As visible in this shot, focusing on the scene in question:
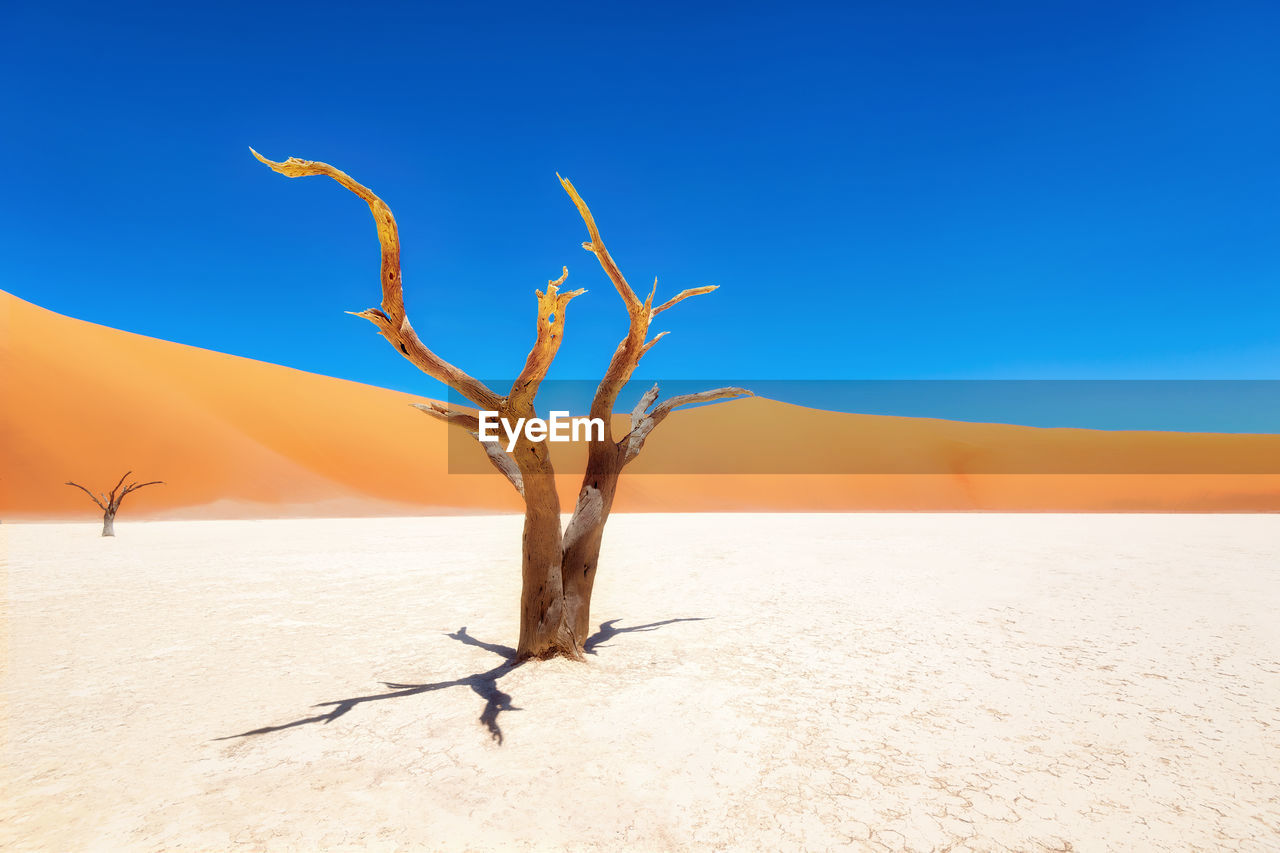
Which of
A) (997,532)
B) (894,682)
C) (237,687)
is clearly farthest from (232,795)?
(997,532)

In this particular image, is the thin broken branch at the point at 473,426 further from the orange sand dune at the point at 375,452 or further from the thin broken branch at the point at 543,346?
the orange sand dune at the point at 375,452

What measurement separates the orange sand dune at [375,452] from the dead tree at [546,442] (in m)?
29.1

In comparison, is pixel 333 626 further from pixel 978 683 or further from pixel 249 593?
pixel 978 683

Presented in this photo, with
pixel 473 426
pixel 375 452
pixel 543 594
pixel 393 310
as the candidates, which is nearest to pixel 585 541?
pixel 543 594

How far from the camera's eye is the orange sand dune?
27.8 meters

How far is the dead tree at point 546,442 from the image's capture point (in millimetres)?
3902

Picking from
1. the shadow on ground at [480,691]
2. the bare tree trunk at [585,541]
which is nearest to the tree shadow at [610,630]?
the shadow on ground at [480,691]

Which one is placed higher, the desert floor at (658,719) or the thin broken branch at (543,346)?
the thin broken branch at (543,346)

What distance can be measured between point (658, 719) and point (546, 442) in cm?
232

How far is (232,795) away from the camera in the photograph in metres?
2.96

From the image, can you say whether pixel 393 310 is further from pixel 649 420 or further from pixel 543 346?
pixel 649 420

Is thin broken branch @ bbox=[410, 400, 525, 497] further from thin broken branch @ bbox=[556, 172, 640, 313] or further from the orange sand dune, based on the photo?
the orange sand dune

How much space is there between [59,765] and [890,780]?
4572 millimetres

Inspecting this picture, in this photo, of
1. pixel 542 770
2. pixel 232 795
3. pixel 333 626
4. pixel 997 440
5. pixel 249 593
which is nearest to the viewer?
pixel 232 795
